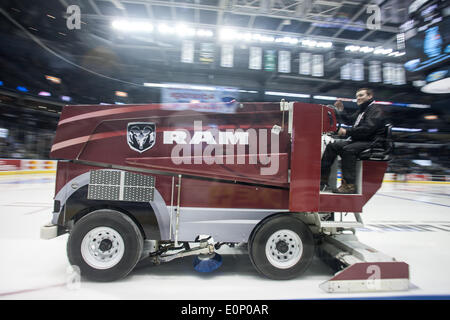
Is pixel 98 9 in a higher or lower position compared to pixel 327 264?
higher

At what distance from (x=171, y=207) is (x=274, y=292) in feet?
3.62

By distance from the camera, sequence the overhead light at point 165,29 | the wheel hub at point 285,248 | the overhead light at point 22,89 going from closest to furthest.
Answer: the wheel hub at point 285,248 → the overhead light at point 165,29 → the overhead light at point 22,89

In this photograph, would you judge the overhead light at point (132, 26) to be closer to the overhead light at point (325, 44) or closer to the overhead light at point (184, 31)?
the overhead light at point (184, 31)

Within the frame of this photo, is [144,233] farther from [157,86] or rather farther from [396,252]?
[396,252]

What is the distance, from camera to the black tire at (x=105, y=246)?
203cm

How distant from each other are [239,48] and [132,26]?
1.42 metres

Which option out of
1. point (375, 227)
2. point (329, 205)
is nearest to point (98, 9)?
point (329, 205)

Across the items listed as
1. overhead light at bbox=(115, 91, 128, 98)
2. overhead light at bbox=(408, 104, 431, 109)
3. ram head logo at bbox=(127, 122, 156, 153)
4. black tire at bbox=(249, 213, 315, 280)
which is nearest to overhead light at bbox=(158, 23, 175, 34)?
overhead light at bbox=(115, 91, 128, 98)

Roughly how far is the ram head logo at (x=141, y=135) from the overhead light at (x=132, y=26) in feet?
5.70

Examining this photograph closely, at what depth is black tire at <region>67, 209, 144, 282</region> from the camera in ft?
6.67

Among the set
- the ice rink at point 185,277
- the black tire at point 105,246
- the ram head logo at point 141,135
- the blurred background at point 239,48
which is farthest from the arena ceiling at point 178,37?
the ice rink at point 185,277

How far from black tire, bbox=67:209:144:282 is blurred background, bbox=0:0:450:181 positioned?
1.35 meters

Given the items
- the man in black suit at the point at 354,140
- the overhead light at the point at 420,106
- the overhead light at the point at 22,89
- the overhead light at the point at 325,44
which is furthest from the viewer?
the overhead light at the point at 22,89

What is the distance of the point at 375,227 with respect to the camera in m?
4.19
